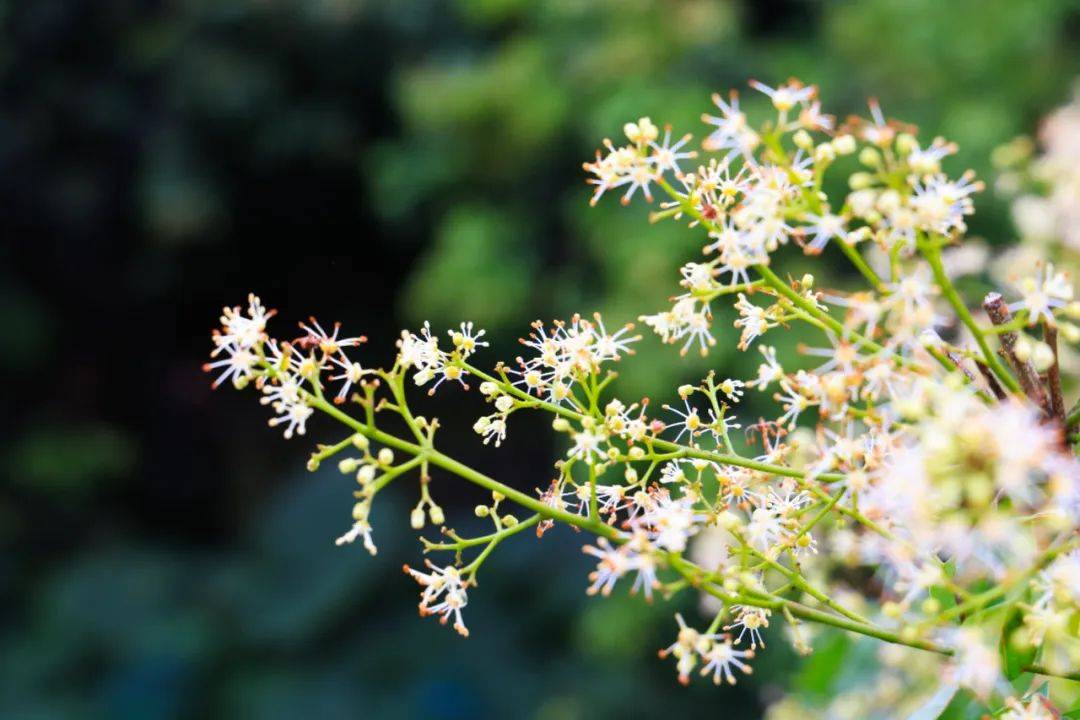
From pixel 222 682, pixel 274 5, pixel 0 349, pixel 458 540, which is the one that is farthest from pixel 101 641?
pixel 458 540

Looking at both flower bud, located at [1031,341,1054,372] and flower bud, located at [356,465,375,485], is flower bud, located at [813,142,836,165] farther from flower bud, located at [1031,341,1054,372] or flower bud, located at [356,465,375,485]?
flower bud, located at [356,465,375,485]

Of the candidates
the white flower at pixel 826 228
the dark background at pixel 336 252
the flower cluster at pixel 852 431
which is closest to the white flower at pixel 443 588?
the flower cluster at pixel 852 431

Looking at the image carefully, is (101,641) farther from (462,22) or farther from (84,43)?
(462,22)

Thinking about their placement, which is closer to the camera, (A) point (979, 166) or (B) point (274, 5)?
(A) point (979, 166)

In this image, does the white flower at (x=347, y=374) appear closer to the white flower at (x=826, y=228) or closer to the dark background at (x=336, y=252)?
the white flower at (x=826, y=228)

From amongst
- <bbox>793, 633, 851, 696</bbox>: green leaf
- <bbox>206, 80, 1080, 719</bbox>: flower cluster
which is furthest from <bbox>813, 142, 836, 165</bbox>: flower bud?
<bbox>793, 633, 851, 696</bbox>: green leaf
